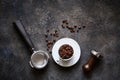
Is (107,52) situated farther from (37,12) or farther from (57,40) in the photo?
(37,12)

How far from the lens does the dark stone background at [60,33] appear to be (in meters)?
1.95

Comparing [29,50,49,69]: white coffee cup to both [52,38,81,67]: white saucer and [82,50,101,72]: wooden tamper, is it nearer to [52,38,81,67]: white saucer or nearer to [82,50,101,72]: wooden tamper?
[52,38,81,67]: white saucer

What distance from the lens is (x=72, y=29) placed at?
2.01 m

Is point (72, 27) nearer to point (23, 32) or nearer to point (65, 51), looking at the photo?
point (65, 51)

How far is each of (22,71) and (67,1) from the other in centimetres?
52

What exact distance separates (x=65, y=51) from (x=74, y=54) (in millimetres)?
60

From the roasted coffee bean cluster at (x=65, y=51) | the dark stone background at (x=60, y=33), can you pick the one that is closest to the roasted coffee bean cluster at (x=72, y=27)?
the dark stone background at (x=60, y=33)

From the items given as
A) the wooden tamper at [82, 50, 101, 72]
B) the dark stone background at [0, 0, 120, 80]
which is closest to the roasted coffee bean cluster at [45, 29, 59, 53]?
the dark stone background at [0, 0, 120, 80]

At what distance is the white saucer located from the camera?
76.3 inches

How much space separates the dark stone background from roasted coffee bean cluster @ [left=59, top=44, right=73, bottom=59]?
9cm

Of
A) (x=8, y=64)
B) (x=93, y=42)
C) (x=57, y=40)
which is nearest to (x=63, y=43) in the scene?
(x=57, y=40)

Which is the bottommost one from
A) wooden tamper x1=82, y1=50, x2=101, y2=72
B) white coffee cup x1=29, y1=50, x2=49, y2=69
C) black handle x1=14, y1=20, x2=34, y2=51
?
wooden tamper x1=82, y1=50, x2=101, y2=72

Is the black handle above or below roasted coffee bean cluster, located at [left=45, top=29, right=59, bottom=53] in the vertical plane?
above

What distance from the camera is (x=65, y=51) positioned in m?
1.92
